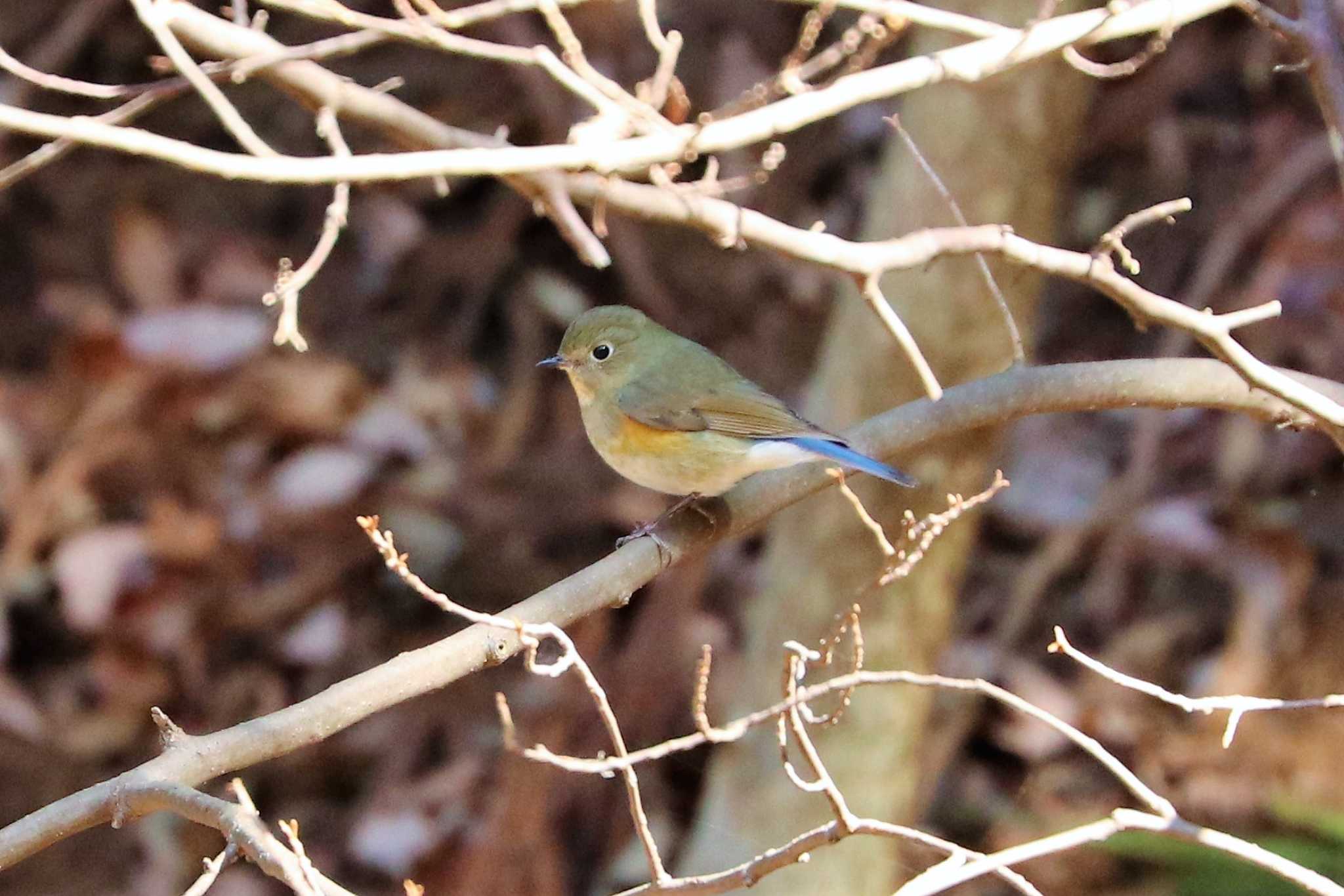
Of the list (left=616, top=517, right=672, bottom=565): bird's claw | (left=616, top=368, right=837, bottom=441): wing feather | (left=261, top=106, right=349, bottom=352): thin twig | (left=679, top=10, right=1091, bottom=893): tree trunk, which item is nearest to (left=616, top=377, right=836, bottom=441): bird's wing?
(left=616, top=368, right=837, bottom=441): wing feather

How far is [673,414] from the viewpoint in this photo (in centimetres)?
341

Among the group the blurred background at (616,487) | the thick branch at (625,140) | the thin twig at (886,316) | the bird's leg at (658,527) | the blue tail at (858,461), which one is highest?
the thick branch at (625,140)

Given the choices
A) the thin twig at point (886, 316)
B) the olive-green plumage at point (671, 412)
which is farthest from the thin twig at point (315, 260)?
the olive-green plumage at point (671, 412)

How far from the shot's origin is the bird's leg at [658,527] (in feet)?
8.93

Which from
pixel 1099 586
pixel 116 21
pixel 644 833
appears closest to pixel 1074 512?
pixel 1099 586

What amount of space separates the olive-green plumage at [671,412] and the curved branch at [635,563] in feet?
0.25

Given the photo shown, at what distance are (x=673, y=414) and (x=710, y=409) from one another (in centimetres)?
9

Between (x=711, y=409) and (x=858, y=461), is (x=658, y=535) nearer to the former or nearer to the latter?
(x=858, y=461)

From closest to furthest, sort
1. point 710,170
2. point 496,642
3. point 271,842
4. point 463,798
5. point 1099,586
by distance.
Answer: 1. point 271,842
2. point 710,170
3. point 496,642
4. point 463,798
5. point 1099,586

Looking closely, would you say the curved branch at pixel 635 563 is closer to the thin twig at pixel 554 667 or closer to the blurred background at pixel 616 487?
the thin twig at pixel 554 667

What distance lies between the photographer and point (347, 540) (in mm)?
5434

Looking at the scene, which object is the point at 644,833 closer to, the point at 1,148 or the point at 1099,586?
the point at 1099,586

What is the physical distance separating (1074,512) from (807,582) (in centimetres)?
178

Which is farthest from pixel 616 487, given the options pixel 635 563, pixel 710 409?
pixel 635 563
